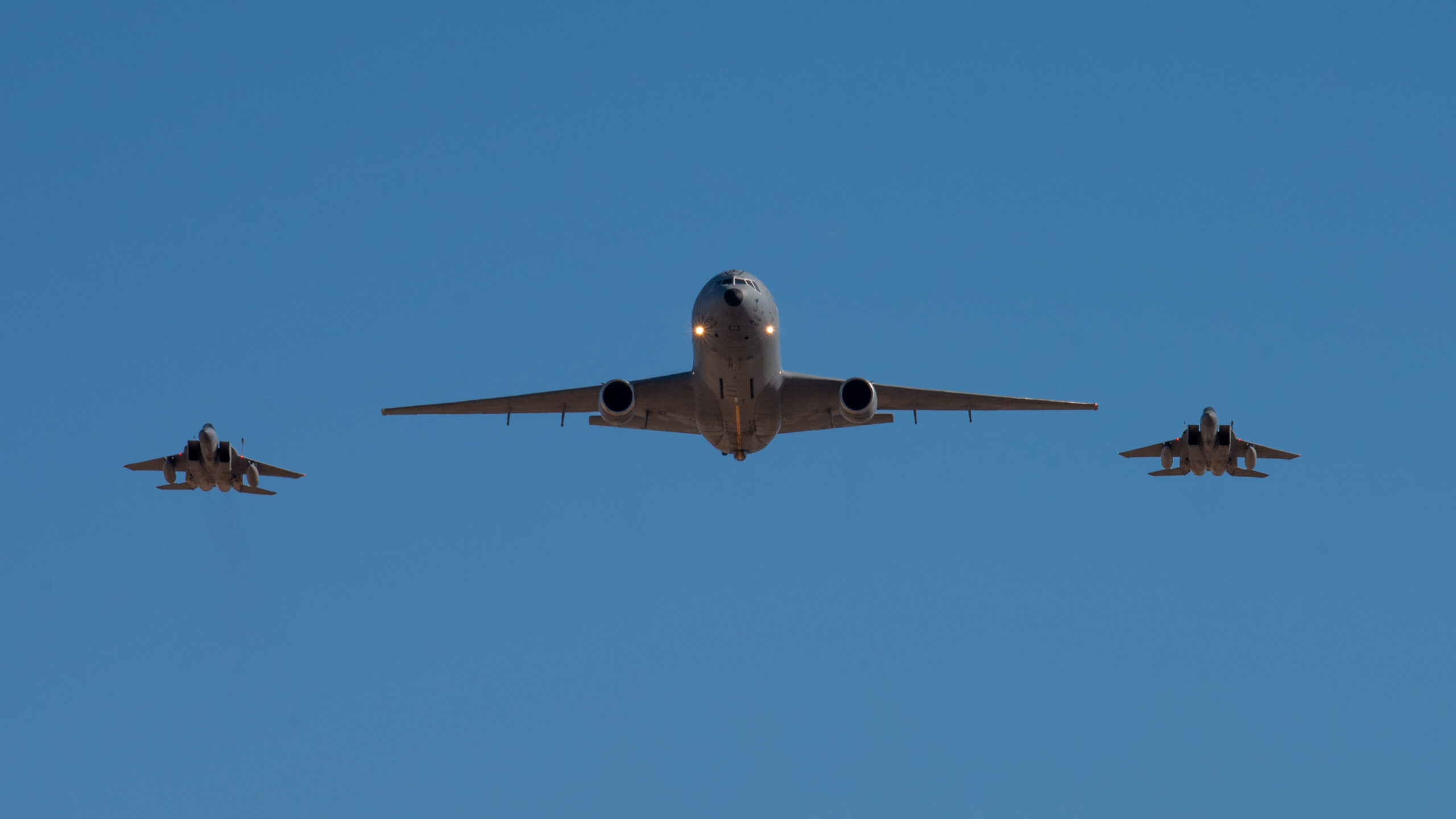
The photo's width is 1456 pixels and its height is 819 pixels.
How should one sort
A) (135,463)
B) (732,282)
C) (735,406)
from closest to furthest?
(732,282) < (735,406) < (135,463)

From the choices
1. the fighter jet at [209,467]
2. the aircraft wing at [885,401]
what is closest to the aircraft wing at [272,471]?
the fighter jet at [209,467]

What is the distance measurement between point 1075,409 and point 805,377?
7720 millimetres

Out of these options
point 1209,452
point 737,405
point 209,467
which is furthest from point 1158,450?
point 209,467

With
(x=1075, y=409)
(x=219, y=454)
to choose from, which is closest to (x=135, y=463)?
(x=219, y=454)

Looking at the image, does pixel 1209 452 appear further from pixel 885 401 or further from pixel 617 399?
pixel 617 399

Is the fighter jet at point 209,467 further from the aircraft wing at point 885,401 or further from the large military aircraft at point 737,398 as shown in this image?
the aircraft wing at point 885,401

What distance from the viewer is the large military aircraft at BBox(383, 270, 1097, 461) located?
1660 inches

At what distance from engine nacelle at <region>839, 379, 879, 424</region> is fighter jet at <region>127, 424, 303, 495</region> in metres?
14.9

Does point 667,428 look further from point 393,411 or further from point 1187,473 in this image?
point 1187,473

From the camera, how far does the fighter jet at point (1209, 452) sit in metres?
46.8

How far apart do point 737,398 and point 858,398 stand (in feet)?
9.61

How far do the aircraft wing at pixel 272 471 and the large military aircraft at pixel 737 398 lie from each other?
2996 mm

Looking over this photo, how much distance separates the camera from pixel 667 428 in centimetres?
4819

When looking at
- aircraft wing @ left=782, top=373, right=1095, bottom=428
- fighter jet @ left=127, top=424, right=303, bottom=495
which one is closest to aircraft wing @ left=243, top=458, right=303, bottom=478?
fighter jet @ left=127, top=424, right=303, bottom=495
